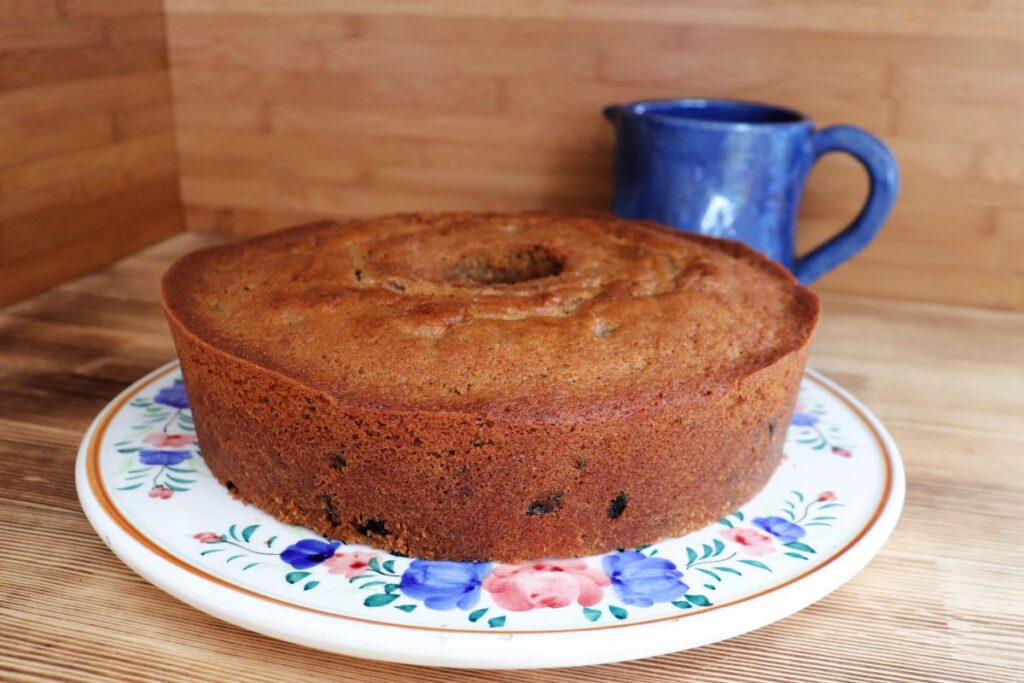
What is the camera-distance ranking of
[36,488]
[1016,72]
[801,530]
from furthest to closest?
[1016,72], [36,488], [801,530]

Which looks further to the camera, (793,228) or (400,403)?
(793,228)

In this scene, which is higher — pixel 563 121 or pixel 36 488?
pixel 563 121

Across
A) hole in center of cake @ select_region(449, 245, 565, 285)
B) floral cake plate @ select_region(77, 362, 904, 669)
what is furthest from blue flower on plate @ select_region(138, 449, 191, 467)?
hole in center of cake @ select_region(449, 245, 565, 285)

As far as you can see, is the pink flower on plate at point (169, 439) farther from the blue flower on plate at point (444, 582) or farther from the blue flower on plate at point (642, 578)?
the blue flower on plate at point (642, 578)

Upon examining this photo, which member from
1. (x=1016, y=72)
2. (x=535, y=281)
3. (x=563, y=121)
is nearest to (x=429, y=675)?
(x=535, y=281)

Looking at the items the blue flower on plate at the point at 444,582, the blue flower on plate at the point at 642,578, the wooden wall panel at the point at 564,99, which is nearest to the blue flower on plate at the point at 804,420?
the blue flower on plate at the point at 642,578

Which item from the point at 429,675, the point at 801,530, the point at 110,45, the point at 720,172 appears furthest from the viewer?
the point at 110,45

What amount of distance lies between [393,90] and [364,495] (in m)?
1.01

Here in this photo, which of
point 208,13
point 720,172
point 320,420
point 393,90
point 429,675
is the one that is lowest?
point 429,675

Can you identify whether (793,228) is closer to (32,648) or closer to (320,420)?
(320,420)

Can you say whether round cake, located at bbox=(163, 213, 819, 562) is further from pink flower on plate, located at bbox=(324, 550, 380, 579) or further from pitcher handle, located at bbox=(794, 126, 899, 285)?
pitcher handle, located at bbox=(794, 126, 899, 285)

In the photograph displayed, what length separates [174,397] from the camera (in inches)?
38.8

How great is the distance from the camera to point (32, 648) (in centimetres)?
65

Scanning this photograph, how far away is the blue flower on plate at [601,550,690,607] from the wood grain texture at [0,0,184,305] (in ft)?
3.51
